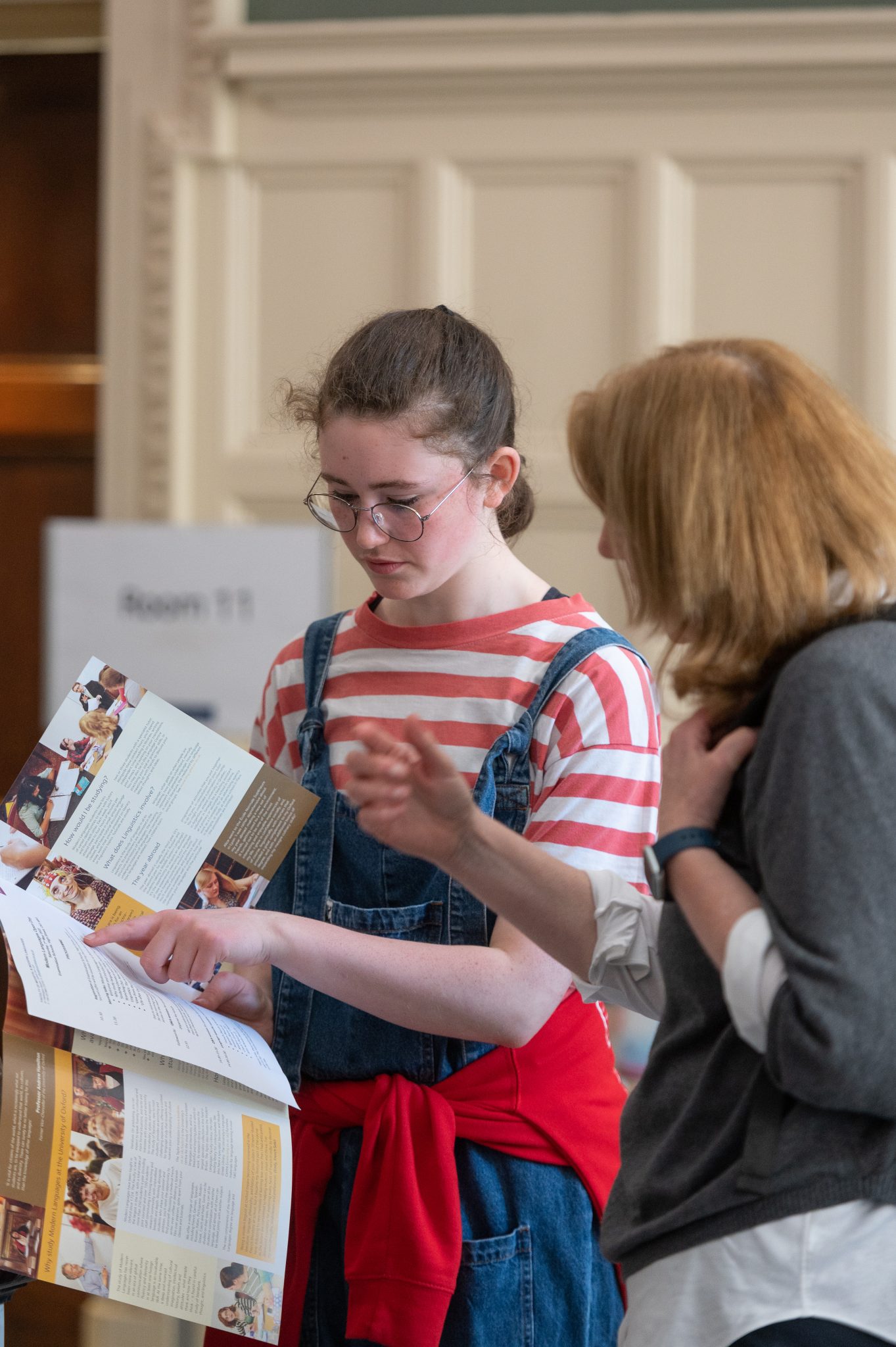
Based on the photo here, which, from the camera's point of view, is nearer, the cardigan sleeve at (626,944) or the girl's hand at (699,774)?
the girl's hand at (699,774)

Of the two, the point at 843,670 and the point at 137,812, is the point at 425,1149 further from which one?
the point at 843,670

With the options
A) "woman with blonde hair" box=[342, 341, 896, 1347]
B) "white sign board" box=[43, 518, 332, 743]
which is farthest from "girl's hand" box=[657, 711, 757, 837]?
"white sign board" box=[43, 518, 332, 743]

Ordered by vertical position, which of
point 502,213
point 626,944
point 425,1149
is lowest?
point 425,1149

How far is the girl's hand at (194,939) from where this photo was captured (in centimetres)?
107

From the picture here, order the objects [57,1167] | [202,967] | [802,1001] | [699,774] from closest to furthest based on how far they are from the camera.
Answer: [802,1001] → [699,774] → [57,1167] → [202,967]

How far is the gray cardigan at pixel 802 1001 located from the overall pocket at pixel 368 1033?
1.09ft

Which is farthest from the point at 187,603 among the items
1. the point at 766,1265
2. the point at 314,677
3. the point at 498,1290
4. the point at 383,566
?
the point at 766,1265

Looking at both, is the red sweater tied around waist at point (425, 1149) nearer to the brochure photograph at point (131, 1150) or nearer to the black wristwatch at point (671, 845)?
the brochure photograph at point (131, 1150)

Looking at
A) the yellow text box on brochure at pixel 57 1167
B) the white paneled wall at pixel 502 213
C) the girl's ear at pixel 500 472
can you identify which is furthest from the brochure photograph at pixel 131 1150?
the white paneled wall at pixel 502 213

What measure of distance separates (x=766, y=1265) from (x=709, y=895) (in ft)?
0.69

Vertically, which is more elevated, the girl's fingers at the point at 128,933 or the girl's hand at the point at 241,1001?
the girl's fingers at the point at 128,933

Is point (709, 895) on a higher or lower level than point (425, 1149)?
higher

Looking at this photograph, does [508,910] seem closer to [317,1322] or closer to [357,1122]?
[357,1122]

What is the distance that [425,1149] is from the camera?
114 cm
